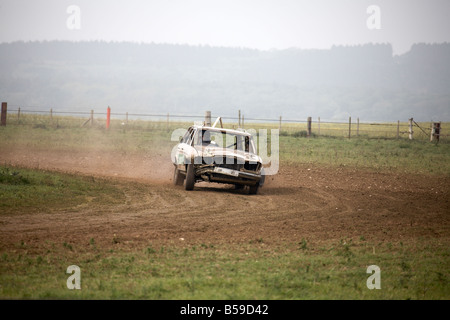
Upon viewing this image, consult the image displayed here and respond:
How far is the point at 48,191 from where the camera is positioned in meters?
14.3

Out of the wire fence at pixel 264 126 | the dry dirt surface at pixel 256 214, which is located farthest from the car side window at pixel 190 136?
the wire fence at pixel 264 126

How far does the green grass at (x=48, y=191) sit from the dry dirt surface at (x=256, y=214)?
0.47 meters

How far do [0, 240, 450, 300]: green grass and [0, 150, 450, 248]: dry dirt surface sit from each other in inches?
28.6

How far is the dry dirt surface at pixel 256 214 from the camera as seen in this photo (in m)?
10.0

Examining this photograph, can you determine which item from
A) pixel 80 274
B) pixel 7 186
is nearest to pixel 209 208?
pixel 7 186

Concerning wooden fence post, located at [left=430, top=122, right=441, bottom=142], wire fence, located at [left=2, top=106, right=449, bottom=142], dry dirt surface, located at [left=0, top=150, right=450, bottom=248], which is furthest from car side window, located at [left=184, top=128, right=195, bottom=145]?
wooden fence post, located at [left=430, top=122, right=441, bottom=142]

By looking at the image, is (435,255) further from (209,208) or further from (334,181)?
(334,181)

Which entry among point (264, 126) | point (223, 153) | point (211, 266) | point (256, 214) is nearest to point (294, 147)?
point (223, 153)

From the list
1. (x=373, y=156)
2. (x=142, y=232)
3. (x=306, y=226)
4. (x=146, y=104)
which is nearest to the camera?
(x=142, y=232)

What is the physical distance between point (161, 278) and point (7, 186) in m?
8.44

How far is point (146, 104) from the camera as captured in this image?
649ft

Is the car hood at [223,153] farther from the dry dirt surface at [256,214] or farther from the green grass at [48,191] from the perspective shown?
the green grass at [48,191]
